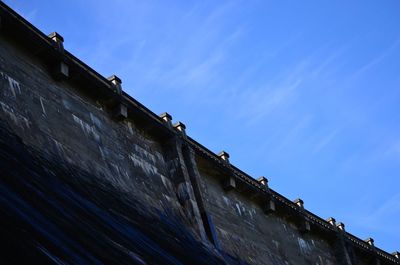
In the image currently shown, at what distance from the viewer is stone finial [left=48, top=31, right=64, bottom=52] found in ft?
62.4

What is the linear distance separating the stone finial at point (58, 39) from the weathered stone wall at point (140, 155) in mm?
145

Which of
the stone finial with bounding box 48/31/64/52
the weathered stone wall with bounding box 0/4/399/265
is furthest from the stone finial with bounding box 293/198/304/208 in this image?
the stone finial with bounding box 48/31/64/52

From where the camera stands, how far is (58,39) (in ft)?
62.8

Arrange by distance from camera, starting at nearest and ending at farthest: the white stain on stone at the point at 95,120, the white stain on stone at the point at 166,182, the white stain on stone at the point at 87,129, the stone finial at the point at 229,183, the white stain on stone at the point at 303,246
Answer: the white stain on stone at the point at 87,129
the white stain on stone at the point at 95,120
the white stain on stone at the point at 166,182
the stone finial at the point at 229,183
the white stain on stone at the point at 303,246

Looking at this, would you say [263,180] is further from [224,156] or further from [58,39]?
[58,39]

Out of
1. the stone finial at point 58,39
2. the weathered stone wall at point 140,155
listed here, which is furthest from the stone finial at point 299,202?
the stone finial at point 58,39

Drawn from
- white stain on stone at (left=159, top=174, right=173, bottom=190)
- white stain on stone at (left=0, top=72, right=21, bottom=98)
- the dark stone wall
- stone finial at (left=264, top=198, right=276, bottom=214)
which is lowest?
white stain on stone at (left=0, top=72, right=21, bottom=98)

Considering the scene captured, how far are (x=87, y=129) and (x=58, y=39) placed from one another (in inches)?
91.7

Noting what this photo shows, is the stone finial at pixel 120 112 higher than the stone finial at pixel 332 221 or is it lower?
lower

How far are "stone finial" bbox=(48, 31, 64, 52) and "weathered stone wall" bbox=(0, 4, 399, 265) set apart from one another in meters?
0.15

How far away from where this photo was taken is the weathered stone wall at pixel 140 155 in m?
16.9

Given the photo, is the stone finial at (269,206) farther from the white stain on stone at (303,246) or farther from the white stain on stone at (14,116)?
the white stain on stone at (14,116)

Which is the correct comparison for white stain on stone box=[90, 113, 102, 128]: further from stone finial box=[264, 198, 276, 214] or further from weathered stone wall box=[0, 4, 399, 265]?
stone finial box=[264, 198, 276, 214]

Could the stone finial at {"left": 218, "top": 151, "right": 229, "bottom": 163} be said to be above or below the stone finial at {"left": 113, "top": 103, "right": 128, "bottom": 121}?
above
